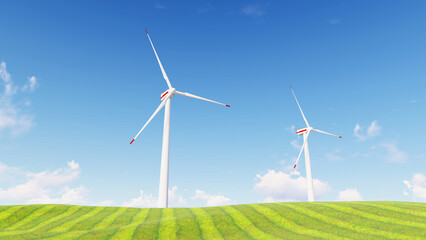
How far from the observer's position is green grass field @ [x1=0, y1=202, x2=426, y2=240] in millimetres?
28312

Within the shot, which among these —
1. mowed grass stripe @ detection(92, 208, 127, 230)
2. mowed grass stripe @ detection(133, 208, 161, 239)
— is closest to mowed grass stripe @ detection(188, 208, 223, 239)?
mowed grass stripe @ detection(133, 208, 161, 239)

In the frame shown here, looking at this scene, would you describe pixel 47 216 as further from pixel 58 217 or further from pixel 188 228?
pixel 188 228

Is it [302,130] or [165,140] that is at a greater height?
[302,130]

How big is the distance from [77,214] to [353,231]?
1420 inches

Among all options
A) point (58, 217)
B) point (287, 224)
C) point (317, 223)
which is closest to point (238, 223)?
point (287, 224)

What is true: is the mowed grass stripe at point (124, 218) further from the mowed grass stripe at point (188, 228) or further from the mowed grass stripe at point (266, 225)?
the mowed grass stripe at point (266, 225)

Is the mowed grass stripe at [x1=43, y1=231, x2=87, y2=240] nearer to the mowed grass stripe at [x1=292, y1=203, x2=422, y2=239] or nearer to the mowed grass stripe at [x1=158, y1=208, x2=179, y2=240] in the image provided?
the mowed grass stripe at [x1=158, y1=208, x2=179, y2=240]

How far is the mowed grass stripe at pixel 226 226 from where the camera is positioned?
95.1ft

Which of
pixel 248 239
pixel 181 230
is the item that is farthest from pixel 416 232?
pixel 181 230

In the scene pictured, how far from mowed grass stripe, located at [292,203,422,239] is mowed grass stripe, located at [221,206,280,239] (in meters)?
7.69

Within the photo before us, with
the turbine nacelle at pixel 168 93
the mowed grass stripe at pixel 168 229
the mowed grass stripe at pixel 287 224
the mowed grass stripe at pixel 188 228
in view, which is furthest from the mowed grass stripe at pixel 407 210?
the turbine nacelle at pixel 168 93

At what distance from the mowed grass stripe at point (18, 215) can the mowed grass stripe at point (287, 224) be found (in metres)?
Result: 32.2

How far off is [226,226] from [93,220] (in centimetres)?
1779

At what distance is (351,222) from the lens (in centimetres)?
3169
